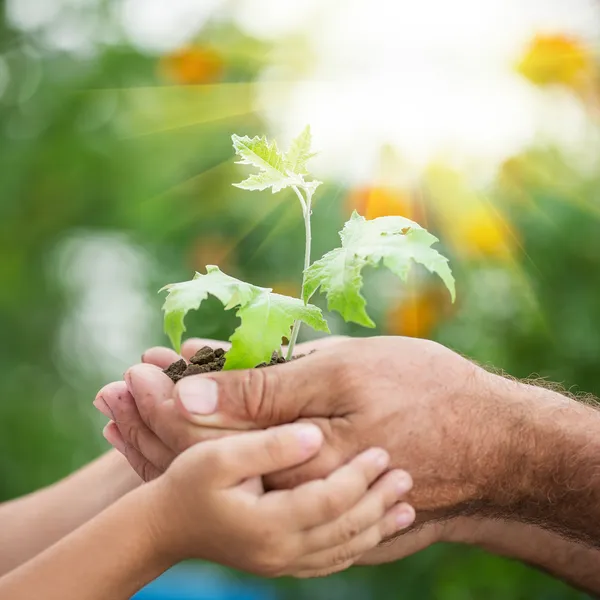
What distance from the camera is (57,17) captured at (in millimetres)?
4047

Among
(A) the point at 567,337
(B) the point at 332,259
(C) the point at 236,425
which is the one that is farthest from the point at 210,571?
(B) the point at 332,259

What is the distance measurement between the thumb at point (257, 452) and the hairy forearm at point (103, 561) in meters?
0.18

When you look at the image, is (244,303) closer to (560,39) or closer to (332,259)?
(332,259)

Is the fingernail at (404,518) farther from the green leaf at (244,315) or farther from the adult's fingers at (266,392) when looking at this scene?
the green leaf at (244,315)

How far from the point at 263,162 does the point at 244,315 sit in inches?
15.1

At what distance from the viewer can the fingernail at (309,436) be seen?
59.9 inches

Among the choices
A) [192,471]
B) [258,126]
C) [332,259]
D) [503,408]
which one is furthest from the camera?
[258,126]

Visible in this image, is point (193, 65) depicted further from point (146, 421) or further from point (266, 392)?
point (266, 392)

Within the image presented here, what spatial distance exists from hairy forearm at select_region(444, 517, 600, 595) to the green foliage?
1229 mm

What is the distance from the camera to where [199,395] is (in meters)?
1.58

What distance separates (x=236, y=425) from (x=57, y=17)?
3.16 meters

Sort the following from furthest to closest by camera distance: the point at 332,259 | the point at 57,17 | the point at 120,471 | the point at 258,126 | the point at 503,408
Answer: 1. the point at 57,17
2. the point at 258,126
3. the point at 120,471
4. the point at 503,408
5. the point at 332,259

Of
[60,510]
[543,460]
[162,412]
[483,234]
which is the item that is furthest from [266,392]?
[483,234]

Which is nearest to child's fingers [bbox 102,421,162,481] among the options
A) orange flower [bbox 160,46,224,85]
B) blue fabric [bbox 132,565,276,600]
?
blue fabric [bbox 132,565,276,600]
